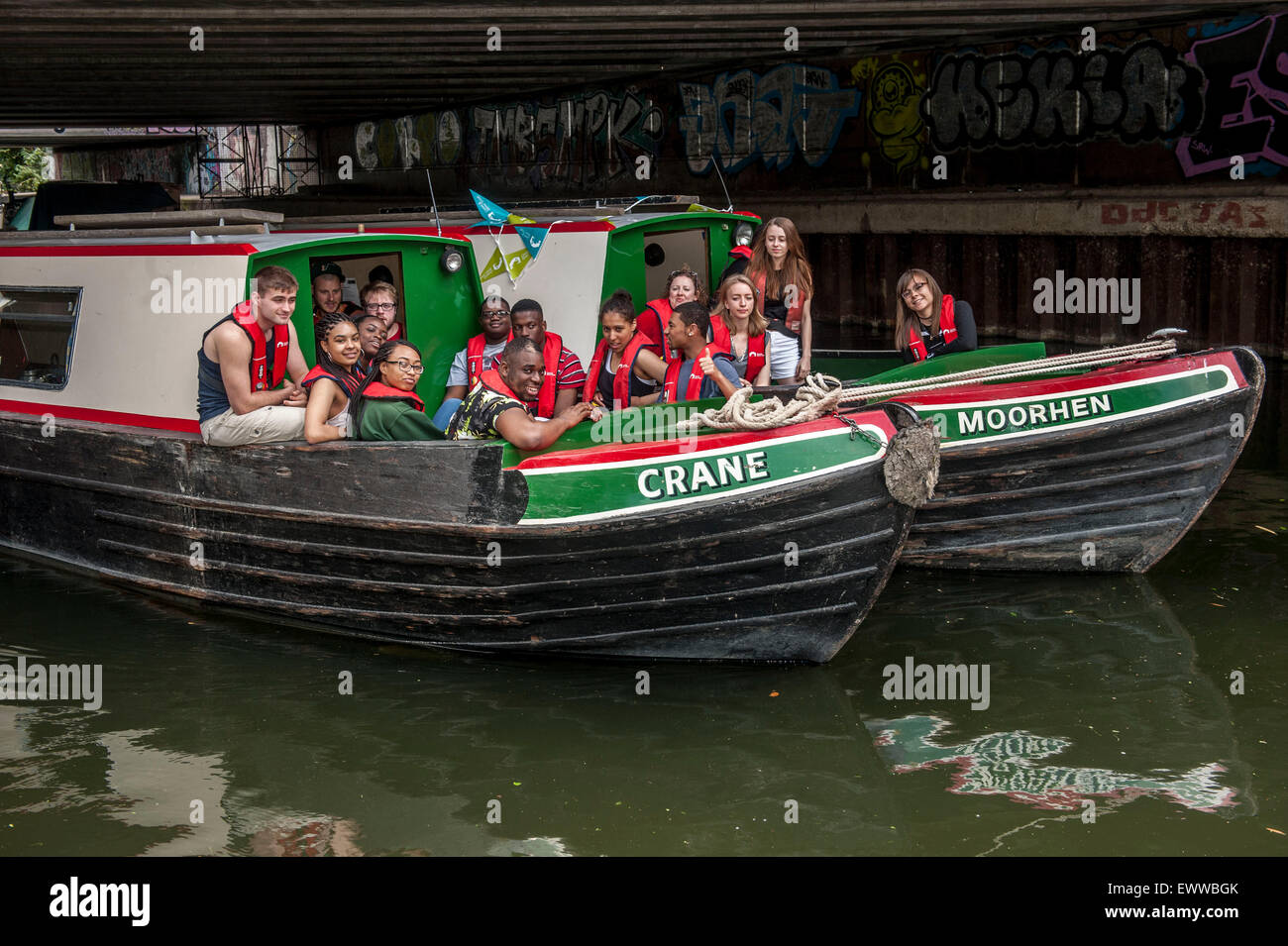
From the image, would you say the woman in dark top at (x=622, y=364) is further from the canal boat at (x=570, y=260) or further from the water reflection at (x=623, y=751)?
the water reflection at (x=623, y=751)

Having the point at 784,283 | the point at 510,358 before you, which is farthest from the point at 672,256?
the point at 510,358

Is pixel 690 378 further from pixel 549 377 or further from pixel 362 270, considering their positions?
pixel 362 270

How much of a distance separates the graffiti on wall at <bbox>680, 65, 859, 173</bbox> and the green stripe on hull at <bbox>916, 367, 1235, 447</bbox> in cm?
1324

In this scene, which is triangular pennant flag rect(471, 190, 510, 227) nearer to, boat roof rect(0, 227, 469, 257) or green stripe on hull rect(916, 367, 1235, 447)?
boat roof rect(0, 227, 469, 257)

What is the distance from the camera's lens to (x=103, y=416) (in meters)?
8.20

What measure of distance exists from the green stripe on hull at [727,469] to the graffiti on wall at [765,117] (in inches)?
584

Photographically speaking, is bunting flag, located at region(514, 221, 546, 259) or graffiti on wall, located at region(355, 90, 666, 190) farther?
graffiti on wall, located at region(355, 90, 666, 190)

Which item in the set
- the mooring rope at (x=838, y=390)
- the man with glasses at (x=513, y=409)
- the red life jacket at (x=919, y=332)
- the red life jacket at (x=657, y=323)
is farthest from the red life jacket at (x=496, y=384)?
the red life jacket at (x=919, y=332)

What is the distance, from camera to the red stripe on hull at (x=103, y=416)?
7715mm

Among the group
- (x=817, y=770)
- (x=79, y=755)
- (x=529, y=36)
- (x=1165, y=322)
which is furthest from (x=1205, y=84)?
(x=79, y=755)

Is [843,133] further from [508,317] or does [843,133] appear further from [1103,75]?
[508,317]

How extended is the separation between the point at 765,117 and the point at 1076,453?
16.3 meters

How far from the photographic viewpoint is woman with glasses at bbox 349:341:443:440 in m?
6.77

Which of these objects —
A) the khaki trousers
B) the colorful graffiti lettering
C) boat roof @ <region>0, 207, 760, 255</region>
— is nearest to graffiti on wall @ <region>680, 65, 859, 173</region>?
boat roof @ <region>0, 207, 760, 255</region>
